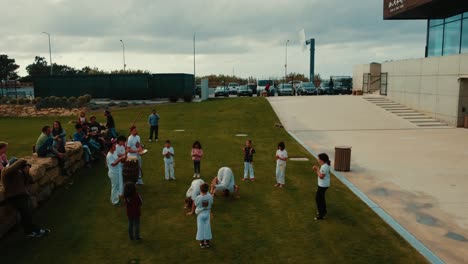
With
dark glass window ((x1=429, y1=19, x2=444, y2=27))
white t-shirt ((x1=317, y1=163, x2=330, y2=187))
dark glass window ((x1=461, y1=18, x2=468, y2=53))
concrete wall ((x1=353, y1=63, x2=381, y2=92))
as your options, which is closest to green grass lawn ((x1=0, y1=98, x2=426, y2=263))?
white t-shirt ((x1=317, y1=163, x2=330, y2=187))

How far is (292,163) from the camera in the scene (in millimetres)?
16453

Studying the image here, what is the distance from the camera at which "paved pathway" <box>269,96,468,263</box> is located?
9.77 metres

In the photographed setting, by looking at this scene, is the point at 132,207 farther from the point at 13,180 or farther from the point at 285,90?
the point at 285,90

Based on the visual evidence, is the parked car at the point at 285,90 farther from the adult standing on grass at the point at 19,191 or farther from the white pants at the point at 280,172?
the adult standing on grass at the point at 19,191

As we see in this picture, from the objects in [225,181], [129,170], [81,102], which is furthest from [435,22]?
[81,102]

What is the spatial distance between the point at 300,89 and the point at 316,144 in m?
27.8

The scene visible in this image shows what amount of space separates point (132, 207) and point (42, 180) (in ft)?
14.4

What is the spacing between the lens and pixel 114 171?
1102cm

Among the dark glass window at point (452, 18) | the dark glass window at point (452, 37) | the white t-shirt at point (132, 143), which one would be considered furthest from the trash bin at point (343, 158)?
the dark glass window at point (452, 18)

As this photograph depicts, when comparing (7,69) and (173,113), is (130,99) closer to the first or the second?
(173,113)

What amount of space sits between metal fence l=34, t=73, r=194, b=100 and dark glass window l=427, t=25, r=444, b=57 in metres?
27.5

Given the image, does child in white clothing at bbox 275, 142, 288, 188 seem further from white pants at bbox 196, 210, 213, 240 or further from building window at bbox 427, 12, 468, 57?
building window at bbox 427, 12, 468, 57

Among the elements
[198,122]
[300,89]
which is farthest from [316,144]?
[300,89]

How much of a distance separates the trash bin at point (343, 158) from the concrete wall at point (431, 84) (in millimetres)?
15317
